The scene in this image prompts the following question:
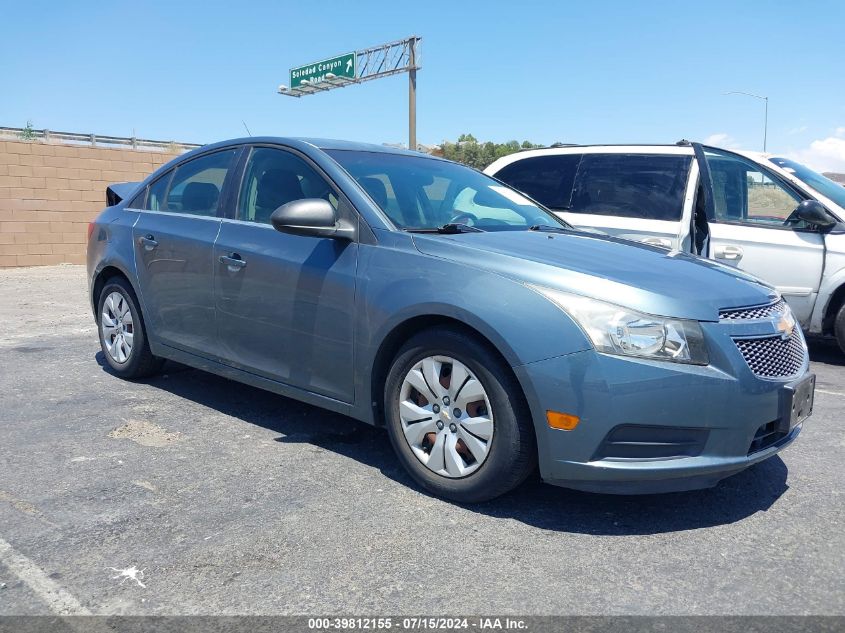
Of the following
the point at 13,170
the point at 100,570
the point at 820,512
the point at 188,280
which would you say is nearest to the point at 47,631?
the point at 100,570

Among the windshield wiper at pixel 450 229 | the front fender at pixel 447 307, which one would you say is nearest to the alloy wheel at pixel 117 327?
the front fender at pixel 447 307

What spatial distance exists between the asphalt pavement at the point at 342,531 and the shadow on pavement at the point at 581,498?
0.01 m

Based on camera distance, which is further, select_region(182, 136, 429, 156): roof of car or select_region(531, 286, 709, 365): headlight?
select_region(182, 136, 429, 156): roof of car

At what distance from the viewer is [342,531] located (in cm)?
304

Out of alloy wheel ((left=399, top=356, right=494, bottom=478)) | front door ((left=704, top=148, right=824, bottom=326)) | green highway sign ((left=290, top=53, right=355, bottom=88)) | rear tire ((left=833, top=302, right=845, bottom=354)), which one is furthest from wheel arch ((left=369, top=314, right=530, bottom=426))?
green highway sign ((left=290, top=53, right=355, bottom=88))

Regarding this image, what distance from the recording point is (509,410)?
3.10 meters

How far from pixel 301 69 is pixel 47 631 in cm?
2698

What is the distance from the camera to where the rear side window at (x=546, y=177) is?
7.06 m

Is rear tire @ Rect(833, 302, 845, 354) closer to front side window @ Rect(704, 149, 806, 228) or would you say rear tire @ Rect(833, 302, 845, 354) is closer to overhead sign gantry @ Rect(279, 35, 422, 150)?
front side window @ Rect(704, 149, 806, 228)

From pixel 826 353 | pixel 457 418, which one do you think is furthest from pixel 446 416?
pixel 826 353

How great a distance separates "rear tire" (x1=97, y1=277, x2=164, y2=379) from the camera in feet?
16.8

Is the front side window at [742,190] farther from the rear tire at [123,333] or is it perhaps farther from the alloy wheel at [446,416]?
the rear tire at [123,333]

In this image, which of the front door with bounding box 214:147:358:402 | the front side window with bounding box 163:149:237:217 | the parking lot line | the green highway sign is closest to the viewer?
the parking lot line

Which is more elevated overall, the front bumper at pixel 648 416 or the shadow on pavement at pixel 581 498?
the front bumper at pixel 648 416
